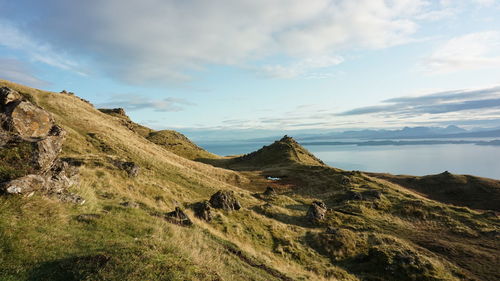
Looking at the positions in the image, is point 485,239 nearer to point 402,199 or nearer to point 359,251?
point 402,199

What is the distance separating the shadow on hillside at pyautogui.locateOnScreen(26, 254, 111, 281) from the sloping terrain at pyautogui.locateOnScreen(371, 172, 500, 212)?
7879cm

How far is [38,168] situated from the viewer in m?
15.0

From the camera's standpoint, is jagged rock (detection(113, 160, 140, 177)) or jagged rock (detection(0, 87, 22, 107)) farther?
jagged rock (detection(113, 160, 140, 177))

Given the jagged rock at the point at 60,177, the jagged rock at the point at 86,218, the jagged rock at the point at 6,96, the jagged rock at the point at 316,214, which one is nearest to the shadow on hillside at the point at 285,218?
the jagged rock at the point at 316,214

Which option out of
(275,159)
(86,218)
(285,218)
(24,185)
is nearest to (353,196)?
(285,218)

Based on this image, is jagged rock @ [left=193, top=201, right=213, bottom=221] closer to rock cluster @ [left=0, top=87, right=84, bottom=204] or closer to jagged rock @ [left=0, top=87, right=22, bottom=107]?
rock cluster @ [left=0, top=87, right=84, bottom=204]

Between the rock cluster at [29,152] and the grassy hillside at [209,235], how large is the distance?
2.62 feet

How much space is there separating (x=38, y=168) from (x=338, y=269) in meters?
23.1

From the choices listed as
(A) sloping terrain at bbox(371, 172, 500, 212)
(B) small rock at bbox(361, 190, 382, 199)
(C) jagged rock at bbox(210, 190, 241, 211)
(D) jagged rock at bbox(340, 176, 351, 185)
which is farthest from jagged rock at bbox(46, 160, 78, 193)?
(A) sloping terrain at bbox(371, 172, 500, 212)

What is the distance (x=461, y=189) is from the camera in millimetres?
70562

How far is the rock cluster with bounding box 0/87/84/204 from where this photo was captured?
13500 millimetres

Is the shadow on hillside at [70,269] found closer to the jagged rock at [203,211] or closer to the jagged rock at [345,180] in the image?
the jagged rock at [203,211]

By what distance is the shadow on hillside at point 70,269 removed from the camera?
8331mm

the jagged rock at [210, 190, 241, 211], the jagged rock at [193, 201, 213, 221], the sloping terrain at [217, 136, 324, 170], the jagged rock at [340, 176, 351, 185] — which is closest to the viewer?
the jagged rock at [193, 201, 213, 221]
